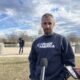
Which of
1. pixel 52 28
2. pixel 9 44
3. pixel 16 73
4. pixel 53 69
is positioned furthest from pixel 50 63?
pixel 9 44

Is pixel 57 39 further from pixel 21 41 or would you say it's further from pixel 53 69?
pixel 21 41

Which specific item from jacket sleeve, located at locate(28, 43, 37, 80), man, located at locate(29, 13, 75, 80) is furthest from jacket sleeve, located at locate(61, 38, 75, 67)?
jacket sleeve, located at locate(28, 43, 37, 80)

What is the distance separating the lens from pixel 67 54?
4621 millimetres

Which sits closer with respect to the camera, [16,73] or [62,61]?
[62,61]

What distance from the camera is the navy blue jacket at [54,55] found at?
4547 mm

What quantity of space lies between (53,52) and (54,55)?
4 cm

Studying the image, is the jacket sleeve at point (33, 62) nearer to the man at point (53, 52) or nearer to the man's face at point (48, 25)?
the man at point (53, 52)


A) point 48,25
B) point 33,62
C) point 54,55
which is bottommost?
point 33,62

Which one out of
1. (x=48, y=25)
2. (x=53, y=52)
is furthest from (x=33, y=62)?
(x=48, y=25)

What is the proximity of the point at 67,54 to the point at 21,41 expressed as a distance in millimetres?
24816

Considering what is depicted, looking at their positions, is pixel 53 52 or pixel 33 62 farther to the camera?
pixel 33 62

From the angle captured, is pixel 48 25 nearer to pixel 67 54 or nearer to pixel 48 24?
pixel 48 24

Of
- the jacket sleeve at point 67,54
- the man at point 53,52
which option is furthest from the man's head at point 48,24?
the jacket sleeve at point 67,54

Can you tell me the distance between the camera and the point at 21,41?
29375 mm
